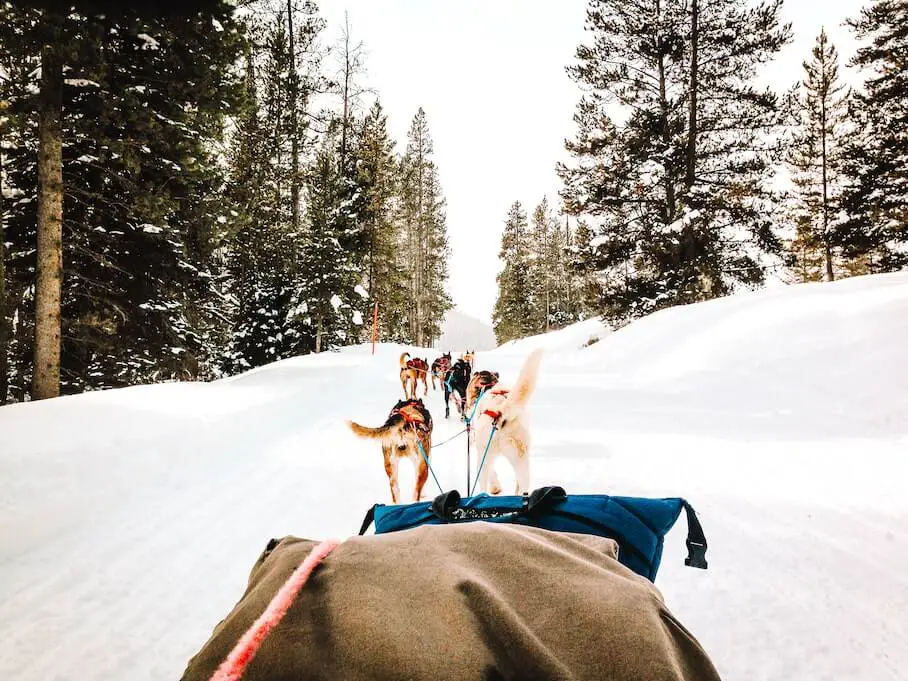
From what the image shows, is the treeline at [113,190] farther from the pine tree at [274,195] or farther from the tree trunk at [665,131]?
the tree trunk at [665,131]

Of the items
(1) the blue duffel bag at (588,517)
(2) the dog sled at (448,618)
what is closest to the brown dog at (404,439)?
(1) the blue duffel bag at (588,517)

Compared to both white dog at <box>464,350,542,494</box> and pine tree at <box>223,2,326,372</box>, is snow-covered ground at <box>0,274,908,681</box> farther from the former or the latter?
pine tree at <box>223,2,326,372</box>

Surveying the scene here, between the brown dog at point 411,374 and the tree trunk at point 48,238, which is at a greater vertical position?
the tree trunk at point 48,238

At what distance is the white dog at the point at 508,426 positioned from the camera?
341 centimetres

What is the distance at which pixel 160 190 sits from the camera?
8.39 meters

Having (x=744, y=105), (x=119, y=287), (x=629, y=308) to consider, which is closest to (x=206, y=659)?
(x=119, y=287)

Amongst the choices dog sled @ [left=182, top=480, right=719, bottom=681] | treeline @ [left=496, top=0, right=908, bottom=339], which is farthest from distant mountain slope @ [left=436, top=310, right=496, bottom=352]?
dog sled @ [left=182, top=480, right=719, bottom=681]

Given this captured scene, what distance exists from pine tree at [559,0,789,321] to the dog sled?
1739 cm

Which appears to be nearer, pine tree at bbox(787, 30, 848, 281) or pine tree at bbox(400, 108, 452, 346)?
pine tree at bbox(787, 30, 848, 281)

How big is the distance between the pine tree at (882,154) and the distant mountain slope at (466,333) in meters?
82.6

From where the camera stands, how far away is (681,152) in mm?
16078

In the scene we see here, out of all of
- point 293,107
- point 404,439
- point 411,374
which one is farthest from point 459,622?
point 293,107

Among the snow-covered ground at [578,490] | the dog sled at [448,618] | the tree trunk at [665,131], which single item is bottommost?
the snow-covered ground at [578,490]

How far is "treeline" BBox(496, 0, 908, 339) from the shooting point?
15.5m
